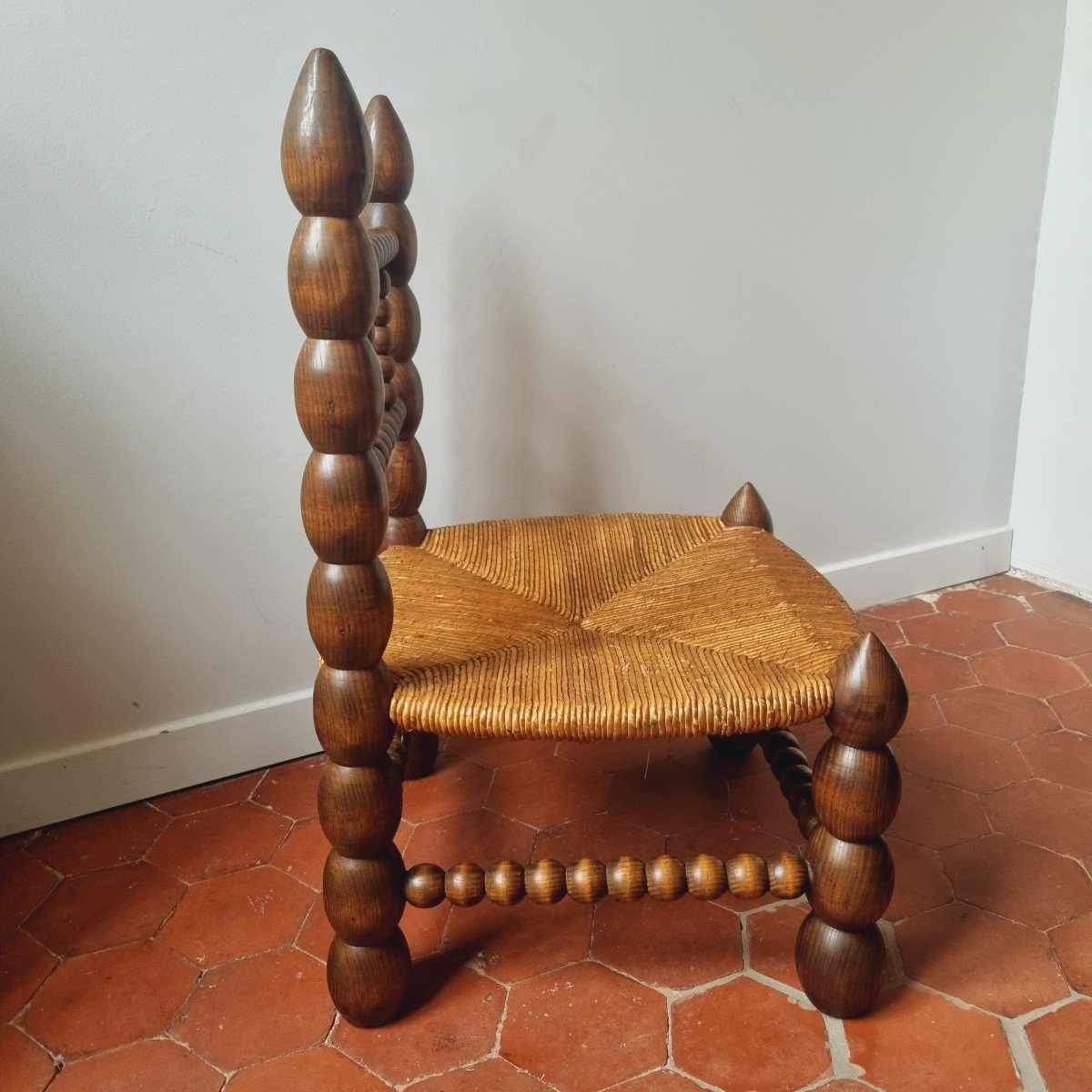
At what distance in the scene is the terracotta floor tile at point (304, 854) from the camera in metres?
1.52

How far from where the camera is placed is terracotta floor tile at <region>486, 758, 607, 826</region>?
64.4 inches

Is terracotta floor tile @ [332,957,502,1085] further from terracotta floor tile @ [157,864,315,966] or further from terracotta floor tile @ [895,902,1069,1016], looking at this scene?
terracotta floor tile @ [895,902,1069,1016]

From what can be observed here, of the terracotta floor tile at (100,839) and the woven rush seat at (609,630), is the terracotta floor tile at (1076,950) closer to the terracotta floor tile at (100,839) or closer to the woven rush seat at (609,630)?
the woven rush seat at (609,630)

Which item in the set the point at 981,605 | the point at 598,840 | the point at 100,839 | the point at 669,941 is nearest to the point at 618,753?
the point at 598,840

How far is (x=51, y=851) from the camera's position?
1599 mm

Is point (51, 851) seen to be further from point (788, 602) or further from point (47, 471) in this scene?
point (788, 602)

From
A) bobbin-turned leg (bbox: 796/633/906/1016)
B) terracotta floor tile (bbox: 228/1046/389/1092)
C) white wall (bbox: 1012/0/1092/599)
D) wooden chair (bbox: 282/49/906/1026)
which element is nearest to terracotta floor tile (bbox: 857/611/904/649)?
white wall (bbox: 1012/0/1092/599)

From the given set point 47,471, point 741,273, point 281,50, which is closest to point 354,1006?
point 47,471

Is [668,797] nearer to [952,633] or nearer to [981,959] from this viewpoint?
[981,959]

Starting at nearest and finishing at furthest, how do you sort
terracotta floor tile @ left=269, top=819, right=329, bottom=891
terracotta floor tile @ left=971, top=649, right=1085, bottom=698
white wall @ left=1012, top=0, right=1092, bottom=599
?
terracotta floor tile @ left=269, top=819, right=329, bottom=891, terracotta floor tile @ left=971, top=649, right=1085, bottom=698, white wall @ left=1012, top=0, right=1092, bottom=599

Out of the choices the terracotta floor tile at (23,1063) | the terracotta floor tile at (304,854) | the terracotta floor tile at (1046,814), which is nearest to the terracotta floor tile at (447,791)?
the terracotta floor tile at (304,854)

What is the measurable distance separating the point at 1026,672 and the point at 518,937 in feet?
4.27

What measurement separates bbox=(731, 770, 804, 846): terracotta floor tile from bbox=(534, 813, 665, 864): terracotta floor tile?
0.53ft

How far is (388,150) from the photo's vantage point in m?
1.38
